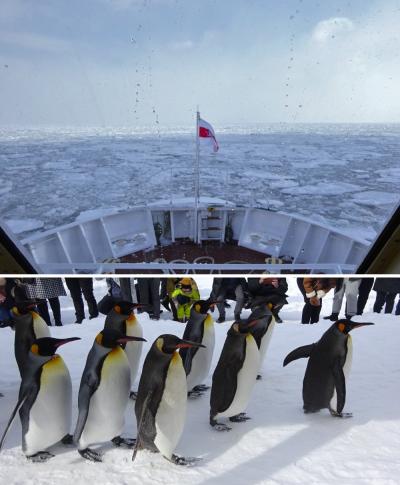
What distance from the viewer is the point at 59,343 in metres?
0.86

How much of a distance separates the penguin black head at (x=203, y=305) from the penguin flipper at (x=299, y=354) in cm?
18

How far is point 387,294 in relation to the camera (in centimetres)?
99

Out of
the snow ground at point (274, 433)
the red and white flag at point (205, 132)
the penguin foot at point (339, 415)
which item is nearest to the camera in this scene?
the snow ground at point (274, 433)

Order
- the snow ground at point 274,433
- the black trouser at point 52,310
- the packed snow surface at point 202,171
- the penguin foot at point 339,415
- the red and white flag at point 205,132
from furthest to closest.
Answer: the packed snow surface at point 202,171 < the red and white flag at point 205,132 < the black trouser at point 52,310 < the penguin foot at point 339,415 < the snow ground at point 274,433

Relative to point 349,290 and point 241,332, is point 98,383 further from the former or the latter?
point 349,290

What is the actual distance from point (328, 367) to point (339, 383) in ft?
0.12

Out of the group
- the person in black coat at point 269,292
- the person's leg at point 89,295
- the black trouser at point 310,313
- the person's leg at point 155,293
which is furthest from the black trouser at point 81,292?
the black trouser at point 310,313

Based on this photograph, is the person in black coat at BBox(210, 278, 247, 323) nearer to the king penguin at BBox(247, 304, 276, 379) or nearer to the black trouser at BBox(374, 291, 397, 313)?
the king penguin at BBox(247, 304, 276, 379)

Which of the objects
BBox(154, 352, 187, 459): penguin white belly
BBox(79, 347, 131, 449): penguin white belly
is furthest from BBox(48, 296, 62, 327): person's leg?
BBox(154, 352, 187, 459): penguin white belly

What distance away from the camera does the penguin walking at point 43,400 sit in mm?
756

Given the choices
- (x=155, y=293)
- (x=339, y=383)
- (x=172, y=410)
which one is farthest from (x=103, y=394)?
(x=339, y=383)

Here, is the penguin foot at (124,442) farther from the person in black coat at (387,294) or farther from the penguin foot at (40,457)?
the person in black coat at (387,294)

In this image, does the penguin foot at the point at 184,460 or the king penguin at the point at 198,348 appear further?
the king penguin at the point at 198,348

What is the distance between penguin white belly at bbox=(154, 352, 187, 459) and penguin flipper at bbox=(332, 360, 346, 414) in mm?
275
